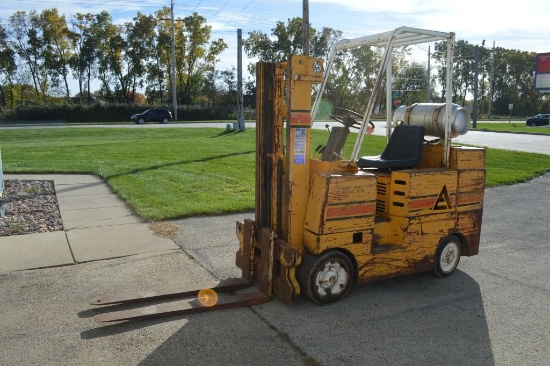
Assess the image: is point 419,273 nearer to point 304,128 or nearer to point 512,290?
point 512,290

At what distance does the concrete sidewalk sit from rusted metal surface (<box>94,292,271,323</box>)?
1.95m

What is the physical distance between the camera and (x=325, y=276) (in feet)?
15.8

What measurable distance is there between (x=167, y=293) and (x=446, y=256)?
3.13 meters

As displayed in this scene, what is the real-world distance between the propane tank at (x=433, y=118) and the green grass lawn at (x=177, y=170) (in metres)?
1.78

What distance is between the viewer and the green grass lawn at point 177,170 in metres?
9.32

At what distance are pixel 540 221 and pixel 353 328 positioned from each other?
19.6ft

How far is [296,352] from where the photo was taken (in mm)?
3975

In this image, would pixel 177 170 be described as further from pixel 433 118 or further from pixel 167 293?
pixel 433 118

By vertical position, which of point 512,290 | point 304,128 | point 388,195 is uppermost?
point 304,128

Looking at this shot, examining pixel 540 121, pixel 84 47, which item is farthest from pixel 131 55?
pixel 540 121

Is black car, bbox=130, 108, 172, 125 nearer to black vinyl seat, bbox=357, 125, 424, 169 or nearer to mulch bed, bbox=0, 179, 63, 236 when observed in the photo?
mulch bed, bbox=0, 179, 63, 236

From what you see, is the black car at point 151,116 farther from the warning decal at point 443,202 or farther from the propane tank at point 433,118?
the warning decal at point 443,202

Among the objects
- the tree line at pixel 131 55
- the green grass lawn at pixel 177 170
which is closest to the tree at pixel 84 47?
the tree line at pixel 131 55

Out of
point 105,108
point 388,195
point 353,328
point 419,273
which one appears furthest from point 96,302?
point 105,108
